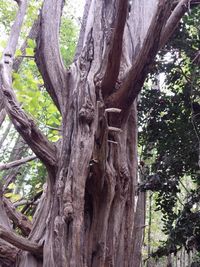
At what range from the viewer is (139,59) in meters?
1.84

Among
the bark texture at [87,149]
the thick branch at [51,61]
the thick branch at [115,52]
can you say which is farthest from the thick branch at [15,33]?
the thick branch at [115,52]

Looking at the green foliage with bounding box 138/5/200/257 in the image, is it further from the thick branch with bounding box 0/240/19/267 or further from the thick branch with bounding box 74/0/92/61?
the thick branch with bounding box 0/240/19/267

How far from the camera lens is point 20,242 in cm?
178

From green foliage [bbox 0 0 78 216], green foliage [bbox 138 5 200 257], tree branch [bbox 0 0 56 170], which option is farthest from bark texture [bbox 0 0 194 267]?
green foliage [bbox 138 5 200 257]

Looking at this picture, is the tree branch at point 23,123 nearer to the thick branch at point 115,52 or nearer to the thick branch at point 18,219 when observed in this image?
the thick branch at point 115,52

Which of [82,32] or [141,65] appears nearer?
[141,65]

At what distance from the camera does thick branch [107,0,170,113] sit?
165cm

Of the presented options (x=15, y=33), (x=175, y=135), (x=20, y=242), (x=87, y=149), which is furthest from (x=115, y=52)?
(x=175, y=135)

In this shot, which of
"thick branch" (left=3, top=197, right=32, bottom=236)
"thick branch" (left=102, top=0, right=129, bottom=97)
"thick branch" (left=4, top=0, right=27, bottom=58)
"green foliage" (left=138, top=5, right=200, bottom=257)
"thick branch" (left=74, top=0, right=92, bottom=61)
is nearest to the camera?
"thick branch" (left=102, top=0, right=129, bottom=97)

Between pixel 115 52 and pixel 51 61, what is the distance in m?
0.57

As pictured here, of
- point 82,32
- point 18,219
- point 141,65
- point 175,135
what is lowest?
point 18,219

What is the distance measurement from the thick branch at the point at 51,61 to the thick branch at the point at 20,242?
84 cm

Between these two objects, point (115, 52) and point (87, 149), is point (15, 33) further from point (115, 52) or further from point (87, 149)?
point (87, 149)

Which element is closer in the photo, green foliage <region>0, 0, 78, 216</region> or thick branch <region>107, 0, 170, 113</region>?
thick branch <region>107, 0, 170, 113</region>
